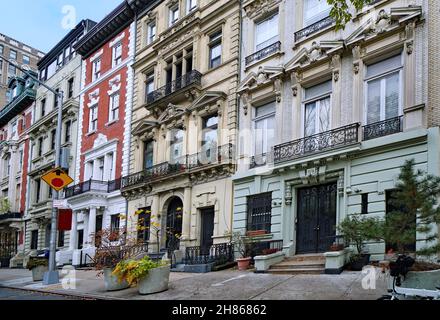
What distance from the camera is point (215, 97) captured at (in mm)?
23219

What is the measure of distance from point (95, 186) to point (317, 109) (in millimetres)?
16909

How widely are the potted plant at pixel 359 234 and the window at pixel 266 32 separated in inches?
355

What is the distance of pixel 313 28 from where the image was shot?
64.1 ft

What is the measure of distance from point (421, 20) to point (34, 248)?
33.4 metres

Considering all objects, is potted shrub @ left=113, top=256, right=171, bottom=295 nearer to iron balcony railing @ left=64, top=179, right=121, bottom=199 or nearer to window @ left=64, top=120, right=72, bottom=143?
iron balcony railing @ left=64, top=179, right=121, bottom=199

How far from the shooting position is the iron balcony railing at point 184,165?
73.2 ft

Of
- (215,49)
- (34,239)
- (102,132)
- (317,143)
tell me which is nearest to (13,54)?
(34,239)

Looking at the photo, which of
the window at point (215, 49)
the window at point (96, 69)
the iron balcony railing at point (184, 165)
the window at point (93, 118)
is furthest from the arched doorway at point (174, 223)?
the window at point (96, 69)

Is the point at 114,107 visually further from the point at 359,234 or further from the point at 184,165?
the point at 359,234

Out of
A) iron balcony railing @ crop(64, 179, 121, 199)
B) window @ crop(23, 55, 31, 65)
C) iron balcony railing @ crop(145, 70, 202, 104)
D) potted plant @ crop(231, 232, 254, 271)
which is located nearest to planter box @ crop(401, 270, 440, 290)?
potted plant @ crop(231, 232, 254, 271)

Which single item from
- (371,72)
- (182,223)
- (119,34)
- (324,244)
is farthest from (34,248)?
(371,72)

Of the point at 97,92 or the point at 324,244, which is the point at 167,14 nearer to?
the point at 97,92

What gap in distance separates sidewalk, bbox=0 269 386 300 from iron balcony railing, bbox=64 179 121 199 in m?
12.5

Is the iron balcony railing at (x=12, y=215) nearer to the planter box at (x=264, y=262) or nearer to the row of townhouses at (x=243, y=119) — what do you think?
the row of townhouses at (x=243, y=119)
